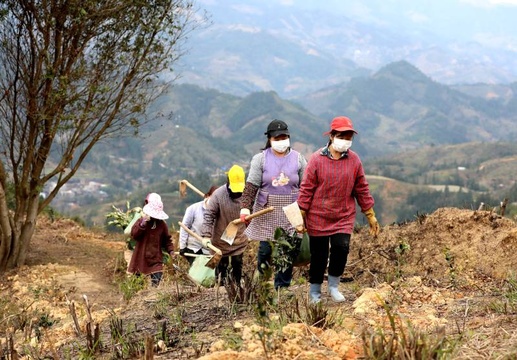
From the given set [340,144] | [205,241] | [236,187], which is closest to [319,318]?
[340,144]

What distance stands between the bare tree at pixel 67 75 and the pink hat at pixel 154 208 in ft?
10.1

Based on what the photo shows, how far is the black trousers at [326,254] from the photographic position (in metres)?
5.04

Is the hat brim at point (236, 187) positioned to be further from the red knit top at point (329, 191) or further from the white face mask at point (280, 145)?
the red knit top at point (329, 191)

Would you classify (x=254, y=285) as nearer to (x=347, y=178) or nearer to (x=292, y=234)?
(x=292, y=234)

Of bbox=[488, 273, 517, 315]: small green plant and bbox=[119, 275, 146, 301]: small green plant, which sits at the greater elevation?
bbox=[488, 273, 517, 315]: small green plant

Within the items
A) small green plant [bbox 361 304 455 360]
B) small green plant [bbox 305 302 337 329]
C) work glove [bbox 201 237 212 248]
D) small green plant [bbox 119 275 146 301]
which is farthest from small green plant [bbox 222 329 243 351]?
small green plant [bbox 119 275 146 301]

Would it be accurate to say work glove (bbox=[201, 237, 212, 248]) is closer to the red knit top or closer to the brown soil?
the brown soil

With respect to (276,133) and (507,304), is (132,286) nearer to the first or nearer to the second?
(276,133)

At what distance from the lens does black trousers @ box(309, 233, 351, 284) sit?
199 inches

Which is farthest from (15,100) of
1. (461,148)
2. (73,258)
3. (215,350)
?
(461,148)

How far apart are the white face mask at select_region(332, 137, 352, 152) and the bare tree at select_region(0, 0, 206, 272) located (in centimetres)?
560

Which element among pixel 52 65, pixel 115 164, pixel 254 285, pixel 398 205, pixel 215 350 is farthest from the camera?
pixel 115 164

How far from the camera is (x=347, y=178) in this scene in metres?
4.97

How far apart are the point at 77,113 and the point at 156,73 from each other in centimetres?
172
